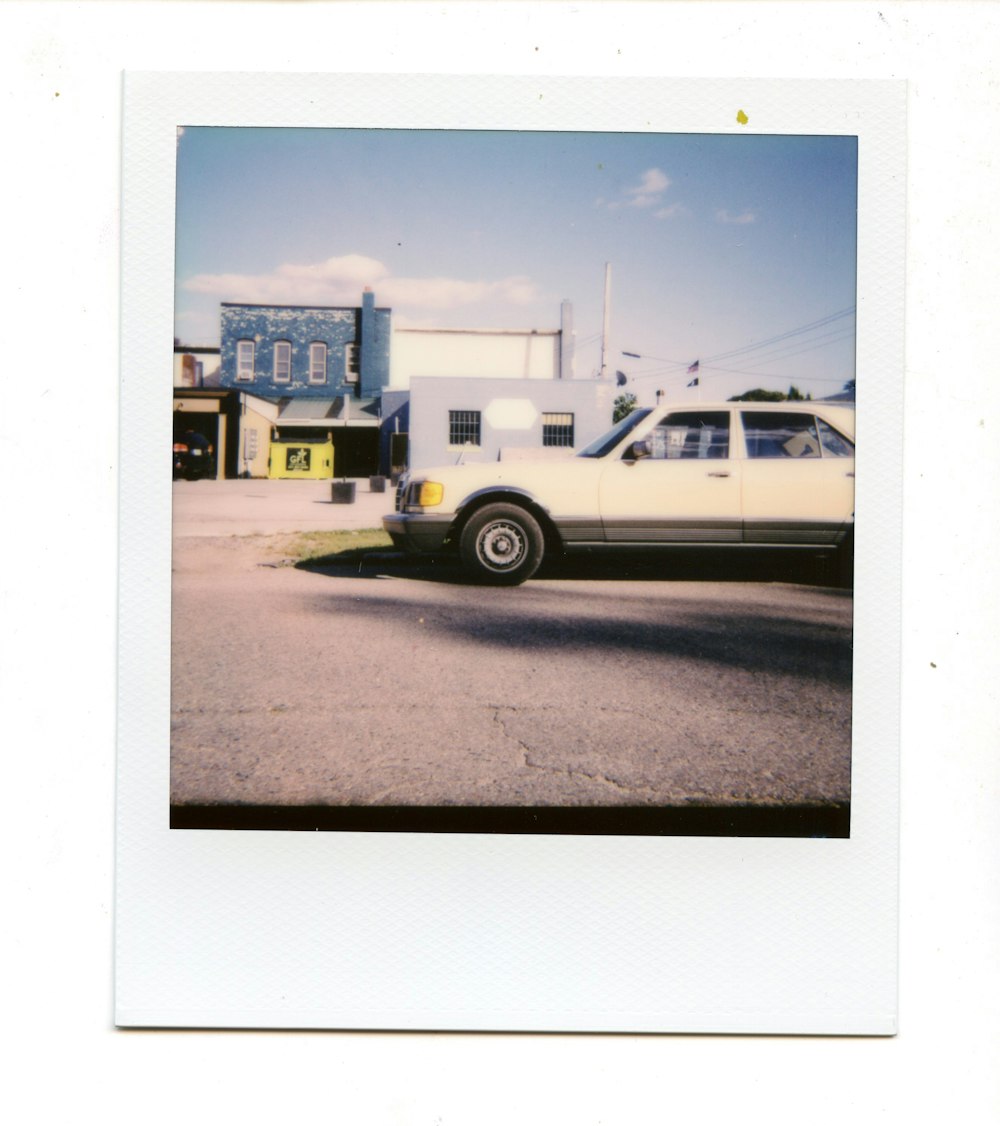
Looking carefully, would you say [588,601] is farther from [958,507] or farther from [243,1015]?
[243,1015]

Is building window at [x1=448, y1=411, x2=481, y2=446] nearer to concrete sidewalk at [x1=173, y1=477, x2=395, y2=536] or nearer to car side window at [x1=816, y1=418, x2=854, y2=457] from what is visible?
concrete sidewalk at [x1=173, y1=477, x2=395, y2=536]

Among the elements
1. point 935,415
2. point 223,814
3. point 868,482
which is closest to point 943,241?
point 935,415

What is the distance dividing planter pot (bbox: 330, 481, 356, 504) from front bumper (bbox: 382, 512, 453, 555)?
123 mm

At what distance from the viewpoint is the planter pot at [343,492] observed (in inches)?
107

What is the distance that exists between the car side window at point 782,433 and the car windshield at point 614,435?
1.03 feet

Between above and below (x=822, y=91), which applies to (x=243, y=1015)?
below

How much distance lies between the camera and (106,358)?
2662 millimetres

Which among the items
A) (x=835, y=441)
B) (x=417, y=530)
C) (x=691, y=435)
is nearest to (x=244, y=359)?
(x=417, y=530)

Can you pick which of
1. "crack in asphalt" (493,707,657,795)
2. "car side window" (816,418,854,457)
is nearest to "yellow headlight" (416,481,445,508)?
"crack in asphalt" (493,707,657,795)

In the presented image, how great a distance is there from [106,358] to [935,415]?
247 centimetres

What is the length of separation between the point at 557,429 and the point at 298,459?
80 cm

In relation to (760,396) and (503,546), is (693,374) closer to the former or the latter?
(760,396)

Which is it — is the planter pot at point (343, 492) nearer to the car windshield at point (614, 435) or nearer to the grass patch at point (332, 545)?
the grass patch at point (332, 545)

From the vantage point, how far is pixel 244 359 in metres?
2.64
